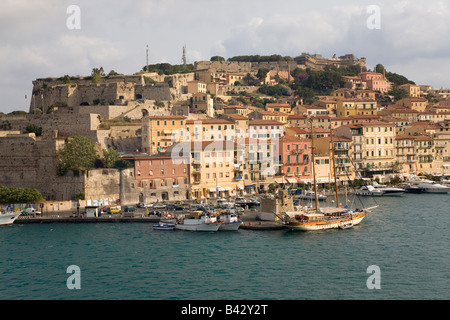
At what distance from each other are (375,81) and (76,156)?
64.3 metres

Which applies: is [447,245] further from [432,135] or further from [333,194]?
[432,135]

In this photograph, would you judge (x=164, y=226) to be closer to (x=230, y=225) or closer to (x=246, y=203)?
(x=230, y=225)

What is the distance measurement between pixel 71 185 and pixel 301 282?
28367 mm

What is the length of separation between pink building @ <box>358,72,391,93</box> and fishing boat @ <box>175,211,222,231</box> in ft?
221

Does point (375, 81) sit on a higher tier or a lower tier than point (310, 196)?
higher

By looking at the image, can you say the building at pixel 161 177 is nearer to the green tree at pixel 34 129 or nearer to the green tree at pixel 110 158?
the green tree at pixel 110 158

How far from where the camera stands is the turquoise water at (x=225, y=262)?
26.8 m

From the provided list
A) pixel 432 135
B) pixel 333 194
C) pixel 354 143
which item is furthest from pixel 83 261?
pixel 432 135

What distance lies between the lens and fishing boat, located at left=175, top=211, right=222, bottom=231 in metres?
40.8

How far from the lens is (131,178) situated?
5222 centimetres

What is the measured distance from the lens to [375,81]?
102688mm

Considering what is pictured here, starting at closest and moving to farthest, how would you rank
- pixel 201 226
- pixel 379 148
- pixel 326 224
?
pixel 201 226 → pixel 326 224 → pixel 379 148
